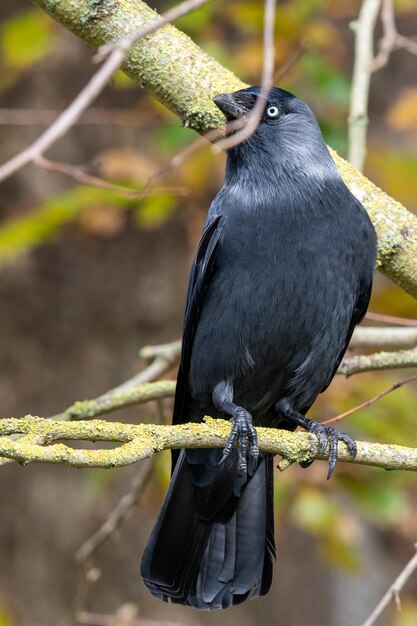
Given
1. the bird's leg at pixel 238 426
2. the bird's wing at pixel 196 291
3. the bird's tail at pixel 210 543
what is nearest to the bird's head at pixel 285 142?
the bird's wing at pixel 196 291

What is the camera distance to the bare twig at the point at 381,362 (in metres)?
3.44

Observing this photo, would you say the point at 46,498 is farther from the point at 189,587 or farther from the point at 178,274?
the point at 189,587

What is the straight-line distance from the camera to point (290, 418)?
12.0ft

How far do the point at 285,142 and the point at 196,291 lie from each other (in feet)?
2.52

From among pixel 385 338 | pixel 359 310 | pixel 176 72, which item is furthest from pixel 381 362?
pixel 176 72

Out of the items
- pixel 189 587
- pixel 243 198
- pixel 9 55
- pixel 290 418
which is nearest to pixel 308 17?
pixel 9 55

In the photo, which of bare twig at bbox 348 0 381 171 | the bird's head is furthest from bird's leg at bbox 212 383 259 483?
bare twig at bbox 348 0 381 171

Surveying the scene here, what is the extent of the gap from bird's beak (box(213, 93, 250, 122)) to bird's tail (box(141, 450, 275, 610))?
139 centimetres

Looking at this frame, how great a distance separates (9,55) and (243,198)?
2.26 metres

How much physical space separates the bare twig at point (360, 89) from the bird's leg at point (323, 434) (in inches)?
41.8

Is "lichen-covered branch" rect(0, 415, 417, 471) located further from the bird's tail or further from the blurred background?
the blurred background

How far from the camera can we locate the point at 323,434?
10.5ft

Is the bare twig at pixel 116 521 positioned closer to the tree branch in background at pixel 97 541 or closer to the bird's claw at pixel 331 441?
the tree branch in background at pixel 97 541

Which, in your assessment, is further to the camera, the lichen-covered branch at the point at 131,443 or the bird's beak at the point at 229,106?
the bird's beak at the point at 229,106
